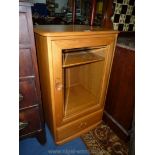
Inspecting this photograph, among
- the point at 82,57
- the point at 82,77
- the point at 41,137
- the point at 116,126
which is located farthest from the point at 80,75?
the point at 41,137

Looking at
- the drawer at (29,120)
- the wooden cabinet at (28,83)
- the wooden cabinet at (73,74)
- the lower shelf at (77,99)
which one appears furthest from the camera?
the lower shelf at (77,99)

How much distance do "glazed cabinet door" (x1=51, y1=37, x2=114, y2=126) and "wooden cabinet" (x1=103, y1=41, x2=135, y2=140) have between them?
71 millimetres

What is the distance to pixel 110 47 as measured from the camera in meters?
1.08

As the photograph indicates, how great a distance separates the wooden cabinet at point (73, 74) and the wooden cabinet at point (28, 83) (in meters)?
0.08

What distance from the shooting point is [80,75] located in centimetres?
165

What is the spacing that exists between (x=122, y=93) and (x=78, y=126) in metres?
0.49

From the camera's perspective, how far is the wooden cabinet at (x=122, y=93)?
1.04 m

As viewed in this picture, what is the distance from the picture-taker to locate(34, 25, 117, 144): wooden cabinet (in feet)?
2.77

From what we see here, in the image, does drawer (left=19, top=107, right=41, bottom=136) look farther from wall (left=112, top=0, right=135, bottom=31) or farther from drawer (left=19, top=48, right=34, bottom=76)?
wall (left=112, top=0, right=135, bottom=31)

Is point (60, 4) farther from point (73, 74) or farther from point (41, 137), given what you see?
point (41, 137)

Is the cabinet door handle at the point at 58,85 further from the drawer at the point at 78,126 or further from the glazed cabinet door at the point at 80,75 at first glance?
the drawer at the point at 78,126

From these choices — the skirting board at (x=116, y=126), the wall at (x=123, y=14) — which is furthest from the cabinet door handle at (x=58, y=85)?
the wall at (x=123, y=14)
